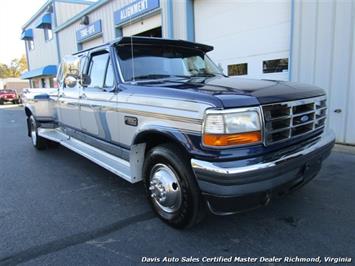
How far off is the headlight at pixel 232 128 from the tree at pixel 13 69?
9519cm

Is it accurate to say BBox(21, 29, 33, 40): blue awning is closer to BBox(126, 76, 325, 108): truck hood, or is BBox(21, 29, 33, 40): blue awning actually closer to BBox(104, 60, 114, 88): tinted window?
BBox(104, 60, 114, 88): tinted window

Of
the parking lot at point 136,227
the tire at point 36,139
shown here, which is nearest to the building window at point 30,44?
the tire at point 36,139

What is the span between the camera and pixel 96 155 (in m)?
4.34

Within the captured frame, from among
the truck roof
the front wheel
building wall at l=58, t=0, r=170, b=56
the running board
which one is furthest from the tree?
the truck roof

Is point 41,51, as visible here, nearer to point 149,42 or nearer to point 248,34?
point 248,34

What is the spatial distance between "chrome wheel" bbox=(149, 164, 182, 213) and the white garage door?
196 inches

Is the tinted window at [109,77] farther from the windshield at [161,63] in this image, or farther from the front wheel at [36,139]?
the front wheel at [36,139]

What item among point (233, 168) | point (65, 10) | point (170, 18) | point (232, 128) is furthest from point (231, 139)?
point (65, 10)

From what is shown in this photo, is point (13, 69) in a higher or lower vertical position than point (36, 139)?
higher

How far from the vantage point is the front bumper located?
2369mm

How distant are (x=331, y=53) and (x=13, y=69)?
331 ft

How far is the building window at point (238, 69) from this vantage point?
307 inches

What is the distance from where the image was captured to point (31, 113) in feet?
23.5

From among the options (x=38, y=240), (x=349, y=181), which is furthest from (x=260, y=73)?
(x=38, y=240)
